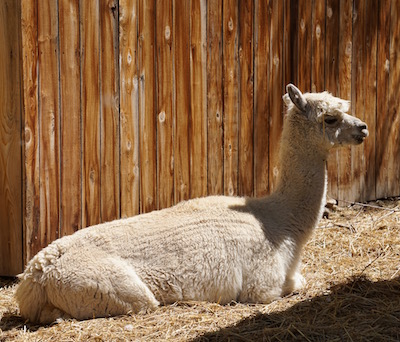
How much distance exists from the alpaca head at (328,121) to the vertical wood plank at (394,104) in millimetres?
3557

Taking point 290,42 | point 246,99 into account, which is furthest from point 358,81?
point 246,99

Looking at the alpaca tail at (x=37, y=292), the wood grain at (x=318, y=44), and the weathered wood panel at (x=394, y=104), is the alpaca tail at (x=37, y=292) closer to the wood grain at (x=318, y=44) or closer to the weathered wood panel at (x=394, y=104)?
the wood grain at (x=318, y=44)

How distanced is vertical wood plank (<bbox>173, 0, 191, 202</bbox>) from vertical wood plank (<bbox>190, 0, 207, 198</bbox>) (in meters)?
0.05

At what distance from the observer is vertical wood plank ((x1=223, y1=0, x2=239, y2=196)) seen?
6805 mm

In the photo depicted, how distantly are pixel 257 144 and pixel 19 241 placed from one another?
9.57ft

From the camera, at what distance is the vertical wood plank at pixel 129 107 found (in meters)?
5.92

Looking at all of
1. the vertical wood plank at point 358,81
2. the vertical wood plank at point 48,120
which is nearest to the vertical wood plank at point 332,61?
the vertical wood plank at point 358,81

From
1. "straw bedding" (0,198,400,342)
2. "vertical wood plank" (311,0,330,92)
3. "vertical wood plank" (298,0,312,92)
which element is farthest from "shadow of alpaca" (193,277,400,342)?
"vertical wood plank" (311,0,330,92)

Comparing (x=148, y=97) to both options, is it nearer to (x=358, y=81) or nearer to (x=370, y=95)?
(x=358, y=81)

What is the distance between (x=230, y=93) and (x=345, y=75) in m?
2.06

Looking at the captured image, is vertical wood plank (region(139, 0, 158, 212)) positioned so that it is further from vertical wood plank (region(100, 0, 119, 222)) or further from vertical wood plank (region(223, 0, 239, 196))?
vertical wood plank (region(223, 0, 239, 196))

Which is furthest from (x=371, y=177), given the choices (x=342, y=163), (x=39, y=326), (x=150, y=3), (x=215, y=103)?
(x=39, y=326)

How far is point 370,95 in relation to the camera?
28.2 feet

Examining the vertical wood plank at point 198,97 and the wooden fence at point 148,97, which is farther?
the vertical wood plank at point 198,97
